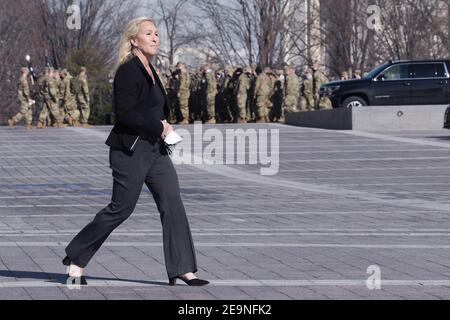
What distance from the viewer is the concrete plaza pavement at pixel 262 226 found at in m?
9.45

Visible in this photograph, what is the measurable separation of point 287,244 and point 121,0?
161 ft

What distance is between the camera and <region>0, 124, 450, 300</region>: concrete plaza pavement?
372 inches

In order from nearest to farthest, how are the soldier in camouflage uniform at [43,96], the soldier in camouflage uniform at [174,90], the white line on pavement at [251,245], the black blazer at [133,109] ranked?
the black blazer at [133,109]
the white line on pavement at [251,245]
the soldier in camouflage uniform at [43,96]
the soldier in camouflage uniform at [174,90]

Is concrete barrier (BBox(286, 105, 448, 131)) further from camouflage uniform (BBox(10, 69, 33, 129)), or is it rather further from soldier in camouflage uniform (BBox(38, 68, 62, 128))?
camouflage uniform (BBox(10, 69, 33, 129))

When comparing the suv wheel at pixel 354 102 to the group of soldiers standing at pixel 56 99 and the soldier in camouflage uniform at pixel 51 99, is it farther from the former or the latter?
the soldier in camouflage uniform at pixel 51 99

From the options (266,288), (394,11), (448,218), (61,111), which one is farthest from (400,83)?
(266,288)

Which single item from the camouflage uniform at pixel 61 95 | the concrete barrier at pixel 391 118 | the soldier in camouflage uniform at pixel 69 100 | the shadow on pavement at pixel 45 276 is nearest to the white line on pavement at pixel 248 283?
the shadow on pavement at pixel 45 276

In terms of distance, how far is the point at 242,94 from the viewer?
39906 millimetres

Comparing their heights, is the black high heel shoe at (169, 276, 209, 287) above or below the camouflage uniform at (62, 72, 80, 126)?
below

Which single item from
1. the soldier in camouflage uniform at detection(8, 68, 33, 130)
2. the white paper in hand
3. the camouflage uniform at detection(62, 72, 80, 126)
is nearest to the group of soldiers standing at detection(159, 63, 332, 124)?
the camouflage uniform at detection(62, 72, 80, 126)

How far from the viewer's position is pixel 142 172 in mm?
9133

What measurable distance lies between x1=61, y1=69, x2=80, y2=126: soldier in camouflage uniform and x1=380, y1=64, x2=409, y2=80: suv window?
32.5 ft

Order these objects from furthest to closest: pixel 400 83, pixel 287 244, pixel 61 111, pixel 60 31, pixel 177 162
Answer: pixel 60 31, pixel 61 111, pixel 400 83, pixel 177 162, pixel 287 244

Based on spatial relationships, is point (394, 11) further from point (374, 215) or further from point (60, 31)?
point (374, 215)
